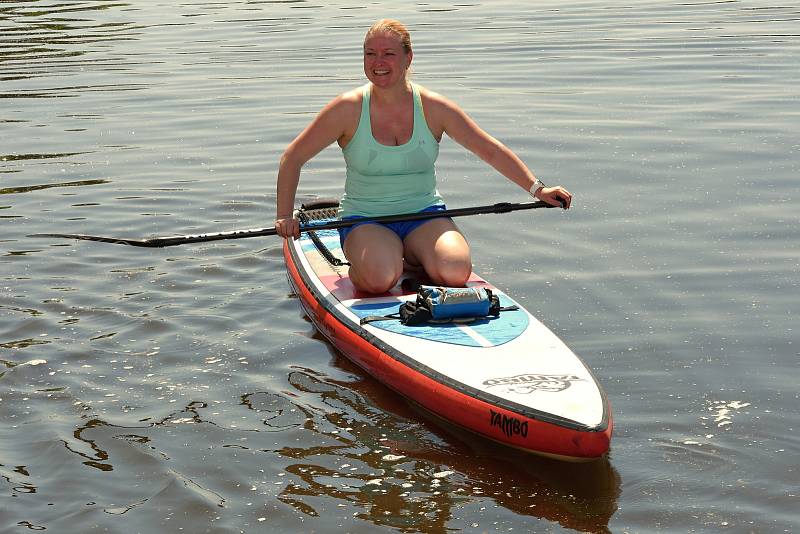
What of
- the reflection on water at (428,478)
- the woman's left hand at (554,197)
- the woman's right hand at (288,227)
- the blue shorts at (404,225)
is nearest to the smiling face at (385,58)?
the blue shorts at (404,225)

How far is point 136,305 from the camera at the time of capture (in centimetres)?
829

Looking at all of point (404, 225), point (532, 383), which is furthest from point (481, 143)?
point (532, 383)

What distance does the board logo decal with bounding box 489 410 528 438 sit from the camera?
5789 mm

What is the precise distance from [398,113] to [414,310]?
52.8 inches

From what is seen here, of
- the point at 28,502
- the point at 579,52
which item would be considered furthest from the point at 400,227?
the point at 579,52

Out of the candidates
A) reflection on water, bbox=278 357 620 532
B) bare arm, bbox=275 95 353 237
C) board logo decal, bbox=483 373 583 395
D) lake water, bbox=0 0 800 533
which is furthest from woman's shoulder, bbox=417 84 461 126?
board logo decal, bbox=483 373 583 395

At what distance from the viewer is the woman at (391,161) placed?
289 inches

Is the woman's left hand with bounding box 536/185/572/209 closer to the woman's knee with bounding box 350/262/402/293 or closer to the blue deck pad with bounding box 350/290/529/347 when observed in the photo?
the blue deck pad with bounding box 350/290/529/347

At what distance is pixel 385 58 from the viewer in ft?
23.9

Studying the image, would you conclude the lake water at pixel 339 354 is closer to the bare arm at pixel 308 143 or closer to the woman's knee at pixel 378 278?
the woman's knee at pixel 378 278

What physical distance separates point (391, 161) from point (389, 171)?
78mm

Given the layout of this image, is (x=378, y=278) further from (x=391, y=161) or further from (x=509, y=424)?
(x=509, y=424)

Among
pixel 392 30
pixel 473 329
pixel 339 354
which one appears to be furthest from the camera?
pixel 339 354

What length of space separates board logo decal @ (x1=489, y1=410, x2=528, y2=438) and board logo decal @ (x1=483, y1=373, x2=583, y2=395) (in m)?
0.15
